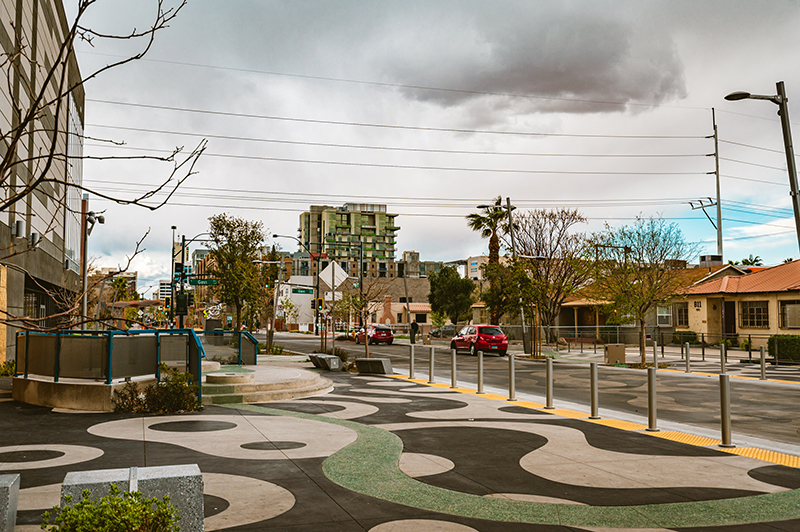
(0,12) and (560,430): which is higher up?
(0,12)

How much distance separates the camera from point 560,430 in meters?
10.8

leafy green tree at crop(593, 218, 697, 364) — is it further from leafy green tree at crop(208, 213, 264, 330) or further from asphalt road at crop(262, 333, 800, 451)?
leafy green tree at crop(208, 213, 264, 330)

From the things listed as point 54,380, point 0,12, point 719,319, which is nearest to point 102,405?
point 54,380

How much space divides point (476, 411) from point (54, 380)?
924 cm

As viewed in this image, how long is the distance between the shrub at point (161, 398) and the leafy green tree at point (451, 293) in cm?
6668

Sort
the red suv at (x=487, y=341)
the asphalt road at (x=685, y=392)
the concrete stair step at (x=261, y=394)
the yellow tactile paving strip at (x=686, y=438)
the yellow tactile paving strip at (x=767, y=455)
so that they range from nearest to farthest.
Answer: the yellow tactile paving strip at (x=767, y=455) → the yellow tactile paving strip at (x=686, y=438) → the asphalt road at (x=685, y=392) → the concrete stair step at (x=261, y=394) → the red suv at (x=487, y=341)

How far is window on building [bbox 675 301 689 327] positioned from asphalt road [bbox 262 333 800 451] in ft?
56.0

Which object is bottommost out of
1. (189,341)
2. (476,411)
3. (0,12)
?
(476,411)

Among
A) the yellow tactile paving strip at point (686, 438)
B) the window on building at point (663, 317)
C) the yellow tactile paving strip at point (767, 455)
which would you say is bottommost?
the yellow tactile paving strip at point (686, 438)

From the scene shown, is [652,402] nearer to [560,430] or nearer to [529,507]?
[560,430]

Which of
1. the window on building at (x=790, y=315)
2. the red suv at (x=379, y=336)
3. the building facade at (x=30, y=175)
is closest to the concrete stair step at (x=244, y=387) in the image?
the building facade at (x=30, y=175)

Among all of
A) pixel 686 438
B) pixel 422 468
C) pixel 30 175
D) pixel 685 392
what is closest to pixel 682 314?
pixel 685 392

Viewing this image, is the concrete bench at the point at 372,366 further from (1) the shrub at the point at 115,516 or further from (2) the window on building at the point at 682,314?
(2) the window on building at the point at 682,314

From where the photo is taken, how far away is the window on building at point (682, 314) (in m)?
45.7
